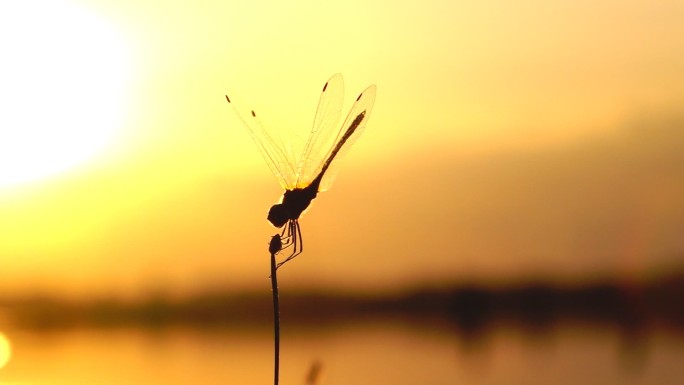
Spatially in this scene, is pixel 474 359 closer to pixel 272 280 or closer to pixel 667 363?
pixel 667 363

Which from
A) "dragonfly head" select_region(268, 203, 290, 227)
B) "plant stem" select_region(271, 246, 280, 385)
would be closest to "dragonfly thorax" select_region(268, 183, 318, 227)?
"dragonfly head" select_region(268, 203, 290, 227)

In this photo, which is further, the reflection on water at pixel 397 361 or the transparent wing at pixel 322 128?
the reflection on water at pixel 397 361

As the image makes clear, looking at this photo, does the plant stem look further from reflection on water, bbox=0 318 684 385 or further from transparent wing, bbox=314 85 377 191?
reflection on water, bbox=0 318 684 385

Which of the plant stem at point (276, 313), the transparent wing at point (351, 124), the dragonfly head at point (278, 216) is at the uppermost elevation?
the transparent wing at point (351, 124)

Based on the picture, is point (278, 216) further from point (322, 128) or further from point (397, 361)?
point (397, 361)

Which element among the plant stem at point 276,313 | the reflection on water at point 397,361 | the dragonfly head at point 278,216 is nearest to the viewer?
the plant stem at point 276,313


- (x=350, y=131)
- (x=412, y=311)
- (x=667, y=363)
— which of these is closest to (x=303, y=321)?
(x=412, y=311)

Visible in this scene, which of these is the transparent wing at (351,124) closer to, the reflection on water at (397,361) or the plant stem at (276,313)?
the plant stem at (276,313)

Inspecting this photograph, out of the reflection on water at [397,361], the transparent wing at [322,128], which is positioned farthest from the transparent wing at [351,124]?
the reflection on water at [397,361]
